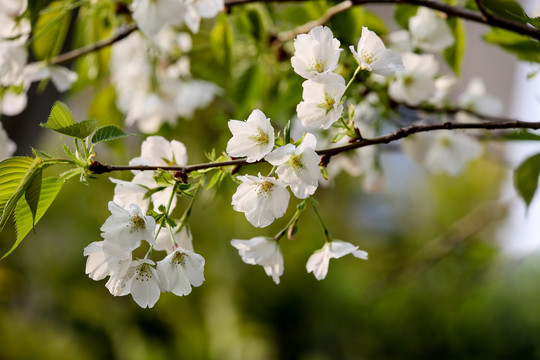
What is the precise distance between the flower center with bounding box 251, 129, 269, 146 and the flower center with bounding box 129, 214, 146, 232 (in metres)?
0.10

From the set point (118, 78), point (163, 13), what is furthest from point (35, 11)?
point (118, 78)

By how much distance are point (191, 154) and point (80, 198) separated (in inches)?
27.5

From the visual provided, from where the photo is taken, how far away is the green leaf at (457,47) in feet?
1.86

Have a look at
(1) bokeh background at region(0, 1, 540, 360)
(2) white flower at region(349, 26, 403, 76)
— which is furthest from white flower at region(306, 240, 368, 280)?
(1) bokeh background at region(0, 1, 540, 360)

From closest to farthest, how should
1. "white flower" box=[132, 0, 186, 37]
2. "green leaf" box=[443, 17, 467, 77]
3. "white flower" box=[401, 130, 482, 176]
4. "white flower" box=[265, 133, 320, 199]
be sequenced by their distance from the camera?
"white flower" box=[265, 133, 320, 199]
"white flower" box=[132, 0, 186, 37]
"green leaf" box=[443, 17, 467, 77]
"white flower" box=[401, 130, 482, 176]

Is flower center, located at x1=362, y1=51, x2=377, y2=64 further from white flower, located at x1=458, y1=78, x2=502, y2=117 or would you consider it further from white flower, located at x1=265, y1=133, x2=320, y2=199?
white flower, located at x1=458, y1=78, x2=502, y2=117

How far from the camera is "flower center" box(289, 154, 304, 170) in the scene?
33 centimetres

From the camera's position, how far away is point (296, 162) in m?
0.33

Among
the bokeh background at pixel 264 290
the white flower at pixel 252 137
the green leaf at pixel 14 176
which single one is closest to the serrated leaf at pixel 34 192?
the green leaf at pixel 14 176

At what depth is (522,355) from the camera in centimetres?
148

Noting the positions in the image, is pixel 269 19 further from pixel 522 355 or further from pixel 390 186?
pixel 390 186

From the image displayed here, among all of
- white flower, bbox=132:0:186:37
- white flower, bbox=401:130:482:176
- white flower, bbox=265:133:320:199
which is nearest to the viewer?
white flower, bbox=265:133:320:199

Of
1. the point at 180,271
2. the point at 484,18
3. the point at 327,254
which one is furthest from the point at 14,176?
the point at 484,18

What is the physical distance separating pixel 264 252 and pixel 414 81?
349mm
